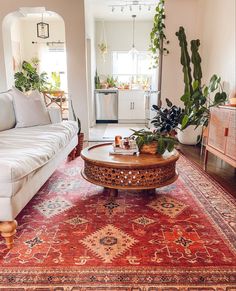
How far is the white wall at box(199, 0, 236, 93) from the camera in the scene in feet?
11.5

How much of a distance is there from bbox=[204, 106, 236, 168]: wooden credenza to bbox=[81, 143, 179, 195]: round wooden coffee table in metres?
0.85

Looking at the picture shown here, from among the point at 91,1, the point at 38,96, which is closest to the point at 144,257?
the point at 38,96

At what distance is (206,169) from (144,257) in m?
1.97

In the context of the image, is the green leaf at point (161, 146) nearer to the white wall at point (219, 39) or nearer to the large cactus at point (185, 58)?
the white wall at point (219, 39)

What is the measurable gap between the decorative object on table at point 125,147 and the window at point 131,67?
544 cm

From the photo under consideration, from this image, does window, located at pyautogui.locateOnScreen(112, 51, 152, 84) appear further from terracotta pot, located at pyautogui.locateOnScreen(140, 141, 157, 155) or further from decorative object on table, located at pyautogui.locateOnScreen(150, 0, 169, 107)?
terracotta pot, located at pyautogui.locateOnScreen(140, 141, 157, 155)

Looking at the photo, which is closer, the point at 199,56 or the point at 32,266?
the point at 32,266

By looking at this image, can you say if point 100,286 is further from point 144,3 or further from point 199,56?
point 144,3

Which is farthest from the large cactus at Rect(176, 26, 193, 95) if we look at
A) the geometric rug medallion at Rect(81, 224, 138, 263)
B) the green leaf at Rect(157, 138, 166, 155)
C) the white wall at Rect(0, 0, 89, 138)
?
the geometric rug medallion at Rect(81, 224, 138, 263)

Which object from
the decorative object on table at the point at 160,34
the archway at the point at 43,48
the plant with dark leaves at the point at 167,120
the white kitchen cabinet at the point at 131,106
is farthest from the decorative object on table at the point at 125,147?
the white kitchen cabinet at the point at 131,106

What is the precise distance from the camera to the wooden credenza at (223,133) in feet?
8.87

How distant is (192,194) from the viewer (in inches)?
96.3

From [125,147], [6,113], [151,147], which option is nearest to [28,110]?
[6,113]

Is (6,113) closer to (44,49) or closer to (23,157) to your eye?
(23,157)
